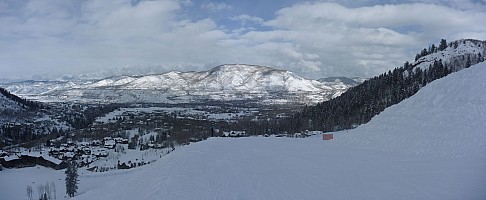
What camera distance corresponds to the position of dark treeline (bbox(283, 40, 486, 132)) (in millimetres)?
108062

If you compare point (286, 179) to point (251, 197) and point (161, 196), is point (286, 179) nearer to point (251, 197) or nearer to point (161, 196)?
point (251, 197)

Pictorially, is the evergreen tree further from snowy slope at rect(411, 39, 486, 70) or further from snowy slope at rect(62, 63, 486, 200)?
snowy slope at rect(62, 63, 486, 200)

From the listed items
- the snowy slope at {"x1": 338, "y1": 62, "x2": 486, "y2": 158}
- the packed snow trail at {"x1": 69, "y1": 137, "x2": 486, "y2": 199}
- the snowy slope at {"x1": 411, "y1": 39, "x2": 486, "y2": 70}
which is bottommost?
the packed snow trail at {"x1": 69, "y1": 137, "x2": 486, "y2": 199}

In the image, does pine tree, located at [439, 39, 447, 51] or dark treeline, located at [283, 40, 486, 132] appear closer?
dark treeline, located at [283, 40, 486, 132]

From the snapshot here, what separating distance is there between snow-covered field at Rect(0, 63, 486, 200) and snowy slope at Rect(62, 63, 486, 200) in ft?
0.17

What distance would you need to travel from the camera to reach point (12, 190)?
251 feet

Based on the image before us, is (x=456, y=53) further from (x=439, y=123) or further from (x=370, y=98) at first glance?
(x=439, y=123)

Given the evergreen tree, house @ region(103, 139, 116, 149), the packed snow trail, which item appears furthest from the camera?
the evergreen tree

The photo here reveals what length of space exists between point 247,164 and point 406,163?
10283 millimetres

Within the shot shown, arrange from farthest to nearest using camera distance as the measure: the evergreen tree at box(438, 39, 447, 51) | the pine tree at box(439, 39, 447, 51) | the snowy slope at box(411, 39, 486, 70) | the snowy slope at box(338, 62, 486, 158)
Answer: the pine tree at box(439, 39, 447, 51) < the evergreen tree at box(438, 39, 447, 51) < the snowy slope at box(411, 39, 486, 70) < the snowy slope at box(338, 62, 486, 158)

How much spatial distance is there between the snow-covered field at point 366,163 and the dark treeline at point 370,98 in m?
68.6

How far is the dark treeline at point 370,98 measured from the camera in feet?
355

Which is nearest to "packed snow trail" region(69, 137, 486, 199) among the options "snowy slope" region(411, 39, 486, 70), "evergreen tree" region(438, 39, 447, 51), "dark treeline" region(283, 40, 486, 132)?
"dark treeline" region(283, 40, 486, 132)

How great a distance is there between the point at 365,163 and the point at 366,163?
0.22 ft
